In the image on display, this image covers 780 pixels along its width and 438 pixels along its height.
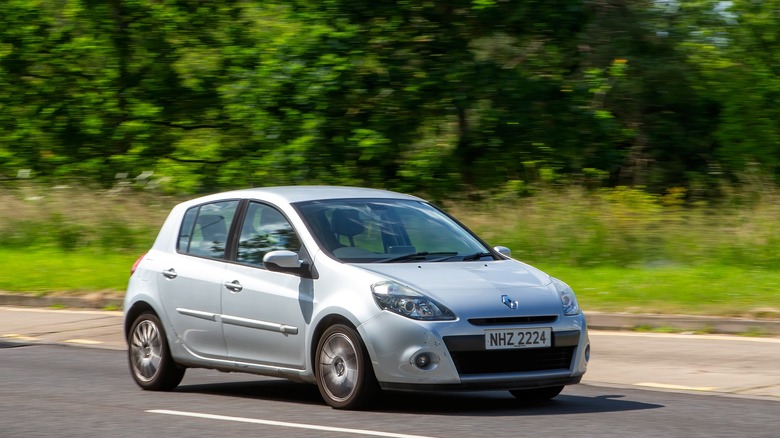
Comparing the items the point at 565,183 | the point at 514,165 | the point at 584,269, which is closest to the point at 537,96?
the point at 514,165

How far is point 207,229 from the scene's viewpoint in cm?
968

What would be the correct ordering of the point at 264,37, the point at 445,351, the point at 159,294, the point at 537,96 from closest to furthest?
the point at 445,351 → the point at 159,294 → the point at 537,96 → the point at 264,37

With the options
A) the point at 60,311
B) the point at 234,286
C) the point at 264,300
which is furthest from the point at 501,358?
the point at 60,311

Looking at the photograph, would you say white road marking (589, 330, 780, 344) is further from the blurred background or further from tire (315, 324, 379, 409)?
tire (315, 324, 379, 409)

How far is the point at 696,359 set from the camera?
10.9 meters

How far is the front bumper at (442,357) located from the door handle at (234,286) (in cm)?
131

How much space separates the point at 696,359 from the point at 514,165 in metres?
15.2

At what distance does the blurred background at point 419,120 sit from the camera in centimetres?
1945

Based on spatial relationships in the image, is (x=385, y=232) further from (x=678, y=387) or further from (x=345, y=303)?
(x=678, y=387)

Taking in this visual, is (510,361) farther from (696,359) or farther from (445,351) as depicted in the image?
(696,359)

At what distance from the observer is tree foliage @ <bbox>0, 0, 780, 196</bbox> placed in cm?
2566

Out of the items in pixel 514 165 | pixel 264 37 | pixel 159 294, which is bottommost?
pixel 514 165

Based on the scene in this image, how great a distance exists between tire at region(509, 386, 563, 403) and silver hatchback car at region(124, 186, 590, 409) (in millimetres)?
14

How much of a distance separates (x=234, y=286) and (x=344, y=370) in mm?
1233
